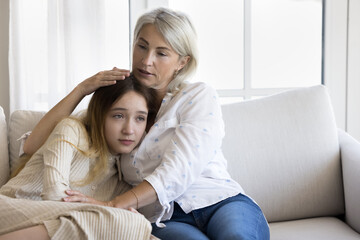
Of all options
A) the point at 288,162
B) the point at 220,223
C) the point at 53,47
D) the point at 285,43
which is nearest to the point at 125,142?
the point at 220,223

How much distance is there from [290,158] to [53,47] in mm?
Result: 1217

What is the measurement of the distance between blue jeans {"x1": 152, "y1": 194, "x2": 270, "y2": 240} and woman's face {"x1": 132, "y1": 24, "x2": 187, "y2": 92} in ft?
1.56

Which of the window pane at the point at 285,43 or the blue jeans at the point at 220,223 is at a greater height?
the window pane at the point at 285,43

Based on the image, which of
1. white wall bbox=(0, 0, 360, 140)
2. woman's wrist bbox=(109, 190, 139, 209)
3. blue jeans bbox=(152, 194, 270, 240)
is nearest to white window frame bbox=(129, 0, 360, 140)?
white wall bbox=(0, 0, 360, 140)

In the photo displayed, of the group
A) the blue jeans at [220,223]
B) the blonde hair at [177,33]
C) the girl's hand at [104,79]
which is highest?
the blonde hair at [177,33]

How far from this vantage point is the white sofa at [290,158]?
197cm

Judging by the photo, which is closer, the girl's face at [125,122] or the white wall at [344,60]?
the girl's face at [125,122]

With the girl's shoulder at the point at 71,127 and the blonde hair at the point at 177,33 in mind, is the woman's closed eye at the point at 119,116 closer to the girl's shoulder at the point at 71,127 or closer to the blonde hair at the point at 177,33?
the girl's shoulder at the point at 71,127

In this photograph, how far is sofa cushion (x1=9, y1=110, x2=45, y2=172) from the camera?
6.19ft

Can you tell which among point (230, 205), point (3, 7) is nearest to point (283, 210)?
point (230, 205)

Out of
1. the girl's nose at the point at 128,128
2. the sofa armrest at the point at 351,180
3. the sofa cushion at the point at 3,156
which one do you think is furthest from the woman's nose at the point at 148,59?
the sofa armrest at the point at 351,180

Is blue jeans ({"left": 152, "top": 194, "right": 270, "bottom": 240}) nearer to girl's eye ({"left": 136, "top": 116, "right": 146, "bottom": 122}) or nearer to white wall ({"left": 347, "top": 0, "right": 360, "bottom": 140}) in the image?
girl's eye ({"left": 136, "top": 116, "right": 146, "bottom": 122})

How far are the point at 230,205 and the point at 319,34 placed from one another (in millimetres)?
1457

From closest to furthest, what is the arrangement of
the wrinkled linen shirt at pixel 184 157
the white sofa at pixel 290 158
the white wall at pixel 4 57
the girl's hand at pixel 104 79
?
the wrinkled linen shirt at pixel 184 157
the girl's hand at pixel 104 79
the white sofa at pixel 290 158
the white wall at pixel 4 57
